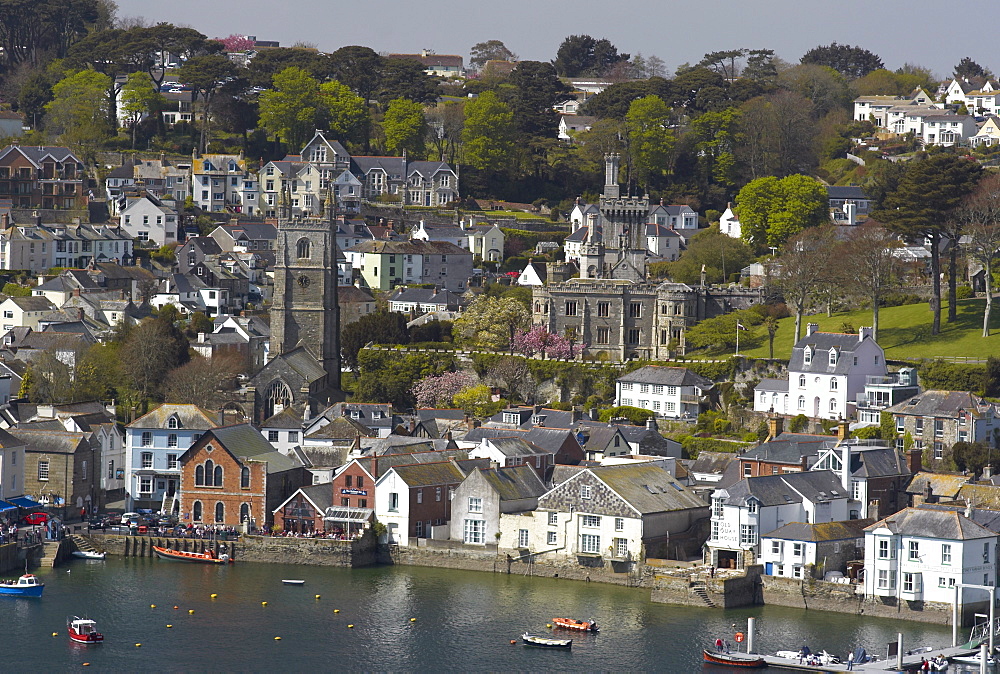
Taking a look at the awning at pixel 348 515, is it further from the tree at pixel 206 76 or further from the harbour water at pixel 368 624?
the tree at pixel 206 76

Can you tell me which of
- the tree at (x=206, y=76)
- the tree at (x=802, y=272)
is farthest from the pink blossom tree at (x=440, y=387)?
the tree at (x=206, y=76)

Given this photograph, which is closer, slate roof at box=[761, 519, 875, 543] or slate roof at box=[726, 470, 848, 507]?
slate roof at box=[761, 519, 875, 543]

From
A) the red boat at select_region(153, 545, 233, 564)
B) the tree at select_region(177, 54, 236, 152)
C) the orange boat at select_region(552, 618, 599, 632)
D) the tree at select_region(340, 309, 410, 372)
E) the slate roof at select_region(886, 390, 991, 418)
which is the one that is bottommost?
the orange boat at select_region(552, 618, 599, 632)

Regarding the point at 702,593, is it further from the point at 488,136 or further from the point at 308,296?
the point at 488,136

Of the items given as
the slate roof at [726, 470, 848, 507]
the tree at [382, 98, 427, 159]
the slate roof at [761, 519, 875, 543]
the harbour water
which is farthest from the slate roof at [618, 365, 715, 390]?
the tree at [382, 98, 427, 159]

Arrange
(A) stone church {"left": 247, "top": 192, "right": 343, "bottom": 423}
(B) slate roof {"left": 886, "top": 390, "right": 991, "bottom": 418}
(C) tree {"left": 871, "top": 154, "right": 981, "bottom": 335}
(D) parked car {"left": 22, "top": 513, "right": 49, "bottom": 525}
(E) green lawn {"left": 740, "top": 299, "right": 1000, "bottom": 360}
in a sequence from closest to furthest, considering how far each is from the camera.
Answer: (D) parked car {"left": 22, "top": 513, "right": 49, "bottom": 525}, (B) slate roof {"left": 886, "top": 390, "right": 991, "bottom": 418}, (E) green lawn {"left": 740, "top": 299, "right": 1000, "bottom": 360}, (C) tree {"left": 871, "top": 154, "right": 981, "bottom": 335}, (A) stone church {"left": 247, "top": 192, "right": 343, "bottom": 423}

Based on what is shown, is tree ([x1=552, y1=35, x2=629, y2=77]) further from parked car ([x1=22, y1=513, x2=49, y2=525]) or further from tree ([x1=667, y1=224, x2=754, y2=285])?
parked car ([x1=22, y1=513, x2=49, y2=525])

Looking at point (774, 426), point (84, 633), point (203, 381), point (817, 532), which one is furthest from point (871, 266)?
point (84, 633)
